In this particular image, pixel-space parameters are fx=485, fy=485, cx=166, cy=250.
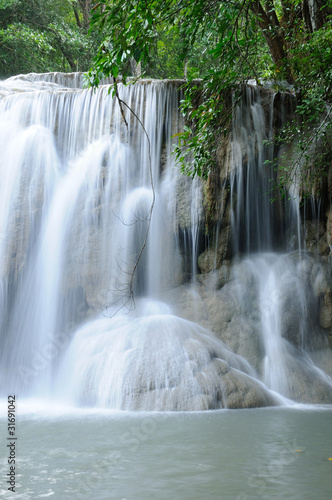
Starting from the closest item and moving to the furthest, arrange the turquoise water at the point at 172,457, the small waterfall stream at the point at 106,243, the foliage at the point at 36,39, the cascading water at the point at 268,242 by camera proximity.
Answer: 1. the turquoise water at the point at 172,457
2. the small waterfall stream at the point at 106,243
3. the cascading water at the point at 268,242
4. the foliage at the point at 36,39

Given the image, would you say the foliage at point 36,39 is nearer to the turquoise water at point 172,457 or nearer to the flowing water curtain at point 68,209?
the flowing water curtain at point 68,209

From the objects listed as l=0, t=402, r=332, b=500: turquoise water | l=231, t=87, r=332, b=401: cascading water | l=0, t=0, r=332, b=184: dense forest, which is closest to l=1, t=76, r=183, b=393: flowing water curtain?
l=0, t=0, r=332, b=184: dense forest

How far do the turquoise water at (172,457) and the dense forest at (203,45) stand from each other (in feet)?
11.7

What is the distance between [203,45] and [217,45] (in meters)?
8.57

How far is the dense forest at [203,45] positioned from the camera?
5234mm

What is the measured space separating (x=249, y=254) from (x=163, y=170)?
2488 mm

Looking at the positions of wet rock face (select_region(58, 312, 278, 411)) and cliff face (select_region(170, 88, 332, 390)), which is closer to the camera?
wet rock face (select_region(58, 312, 278, 411))

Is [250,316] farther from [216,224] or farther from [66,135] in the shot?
[66,135]

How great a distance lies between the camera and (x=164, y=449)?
12.8ft

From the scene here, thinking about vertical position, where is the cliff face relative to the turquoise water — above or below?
above

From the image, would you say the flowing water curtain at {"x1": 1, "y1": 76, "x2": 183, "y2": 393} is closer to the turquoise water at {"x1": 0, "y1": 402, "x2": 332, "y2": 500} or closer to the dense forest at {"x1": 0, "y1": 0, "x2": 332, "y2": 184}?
the dense forest at {"x1": 0, "y1": 0, "x2": 332, "y2": 184}

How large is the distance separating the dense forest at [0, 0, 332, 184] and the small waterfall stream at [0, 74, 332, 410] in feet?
2.99

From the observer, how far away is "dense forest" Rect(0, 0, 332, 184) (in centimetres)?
523

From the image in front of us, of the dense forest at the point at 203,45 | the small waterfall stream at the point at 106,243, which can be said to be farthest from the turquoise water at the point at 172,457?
the dense forest at the point at 203,45
